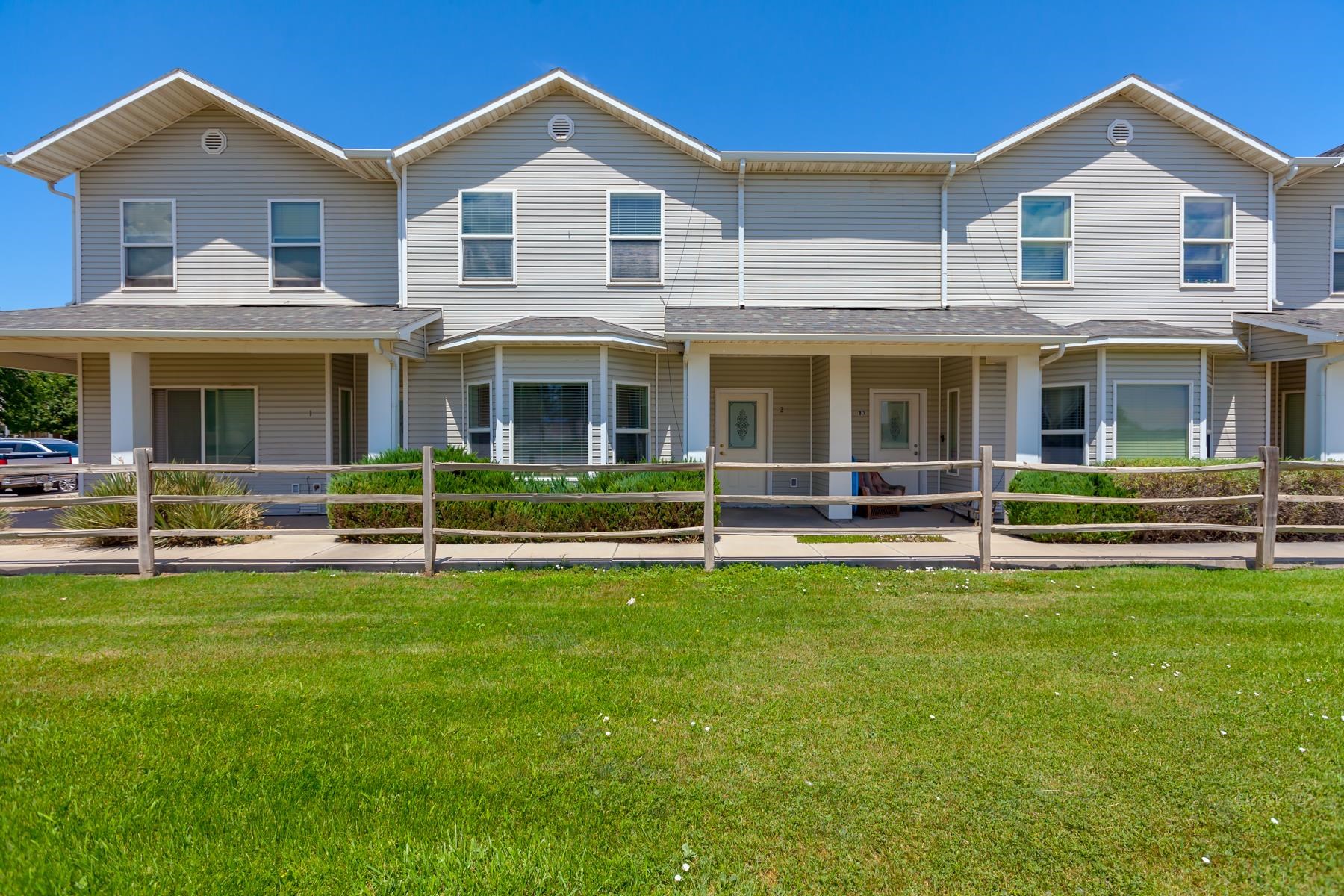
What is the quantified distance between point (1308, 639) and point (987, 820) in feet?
14.6

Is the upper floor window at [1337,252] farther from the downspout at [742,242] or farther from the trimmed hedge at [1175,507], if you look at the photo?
the downspout at [742,242]

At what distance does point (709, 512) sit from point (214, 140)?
41.6 ft

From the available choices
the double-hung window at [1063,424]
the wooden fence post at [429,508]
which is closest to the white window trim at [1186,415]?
the double-hung window at [1063,424]

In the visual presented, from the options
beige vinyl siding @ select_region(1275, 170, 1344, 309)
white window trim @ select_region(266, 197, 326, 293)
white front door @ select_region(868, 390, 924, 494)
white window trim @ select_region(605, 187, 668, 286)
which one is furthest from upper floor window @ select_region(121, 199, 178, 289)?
beige vinyl siding @ select_region(1275, 170, 1344, 309)

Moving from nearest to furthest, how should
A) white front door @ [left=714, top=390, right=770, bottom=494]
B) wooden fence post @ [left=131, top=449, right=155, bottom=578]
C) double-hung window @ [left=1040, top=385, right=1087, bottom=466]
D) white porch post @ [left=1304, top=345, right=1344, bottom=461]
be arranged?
wooden fence post @ [left=131, top=449, right=155, bottom=578]
white porch post @ [left=1304, top=345, right=1344, bottom=461]
double-hung window @ [left=1040, top=385, right=1087, bottom=466]
white front door @ [left=714, top=390, right=770, bottom=494]

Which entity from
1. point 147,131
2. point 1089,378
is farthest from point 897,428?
point 147,131

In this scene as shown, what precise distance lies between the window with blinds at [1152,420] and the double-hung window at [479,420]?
37.0ft

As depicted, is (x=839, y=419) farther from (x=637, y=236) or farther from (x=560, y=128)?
(x=560, y=128)

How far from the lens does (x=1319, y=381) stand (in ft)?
41.6

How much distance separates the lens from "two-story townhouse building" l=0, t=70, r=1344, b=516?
1354cm

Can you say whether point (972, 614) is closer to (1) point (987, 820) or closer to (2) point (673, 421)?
(1) point (987, 820)

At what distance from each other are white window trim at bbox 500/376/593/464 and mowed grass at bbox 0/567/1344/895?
598 cm

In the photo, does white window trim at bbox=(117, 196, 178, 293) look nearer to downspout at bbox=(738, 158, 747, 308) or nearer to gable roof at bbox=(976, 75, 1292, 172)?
downspout at bbox=(738, 158, 747, 308)

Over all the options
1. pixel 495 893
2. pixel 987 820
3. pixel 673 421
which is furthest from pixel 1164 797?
pixel 673 421
